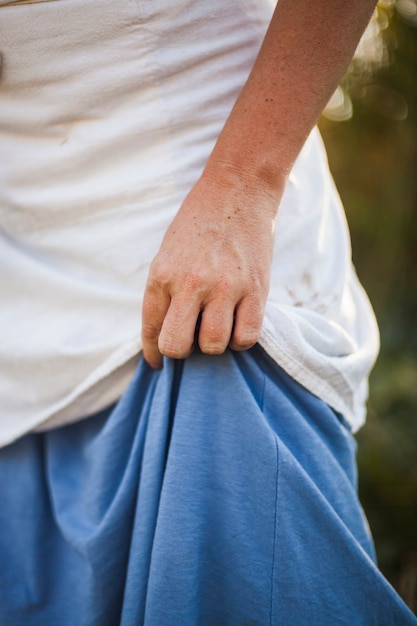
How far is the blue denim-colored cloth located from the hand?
0.08 m

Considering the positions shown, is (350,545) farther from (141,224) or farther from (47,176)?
(47,176)

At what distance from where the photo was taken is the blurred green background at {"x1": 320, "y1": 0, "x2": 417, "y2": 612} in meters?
2.32

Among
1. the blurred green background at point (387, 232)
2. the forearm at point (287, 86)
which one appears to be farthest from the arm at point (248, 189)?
the blurred green background at point (387, 232)

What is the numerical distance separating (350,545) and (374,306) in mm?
2918

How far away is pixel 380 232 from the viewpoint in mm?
3574

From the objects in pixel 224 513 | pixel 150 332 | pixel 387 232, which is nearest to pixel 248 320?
pixel 150 332

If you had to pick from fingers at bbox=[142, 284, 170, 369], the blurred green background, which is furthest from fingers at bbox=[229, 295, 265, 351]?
the blurred green background

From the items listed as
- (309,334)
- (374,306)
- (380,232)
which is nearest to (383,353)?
(374,306)

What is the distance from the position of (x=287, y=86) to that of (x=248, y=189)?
0.48 ft

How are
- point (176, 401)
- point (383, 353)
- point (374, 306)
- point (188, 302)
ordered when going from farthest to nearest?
point (374, 306), point (383, 353), point (176, 401), point (188, 302)

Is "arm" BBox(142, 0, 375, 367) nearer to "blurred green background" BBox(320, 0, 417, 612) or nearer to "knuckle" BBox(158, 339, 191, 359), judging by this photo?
"knuckle" BBox(158, 339, 191, 359)

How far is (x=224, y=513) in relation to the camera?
0.75m

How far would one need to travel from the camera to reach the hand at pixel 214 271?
0.69 m

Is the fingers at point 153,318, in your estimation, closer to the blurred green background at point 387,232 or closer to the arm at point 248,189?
the arm at point 248,189
